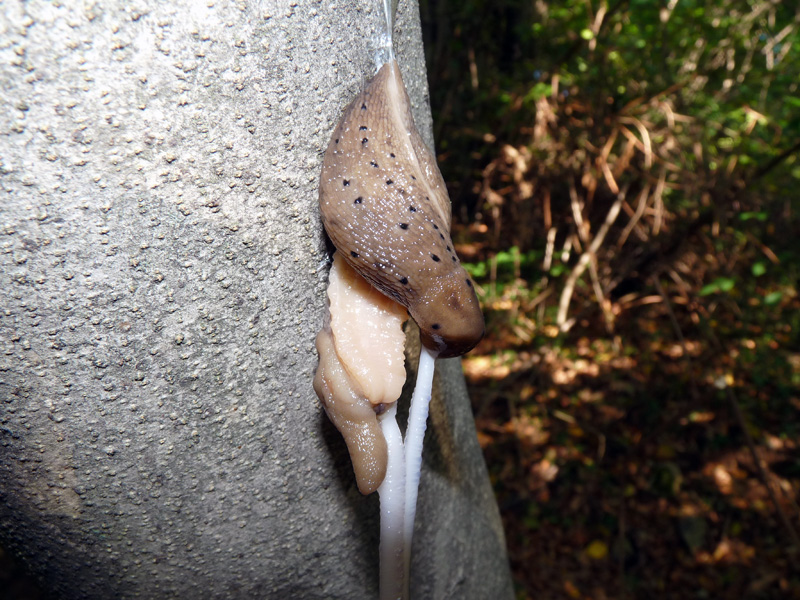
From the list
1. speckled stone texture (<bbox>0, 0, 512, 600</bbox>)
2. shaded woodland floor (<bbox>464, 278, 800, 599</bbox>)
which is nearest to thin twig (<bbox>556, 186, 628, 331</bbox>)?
shaded woodland floor (<bbox>464, 278, 800, 599</bbox>)

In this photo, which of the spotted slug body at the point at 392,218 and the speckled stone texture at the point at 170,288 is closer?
the speckled stone texture at the point at 170,288

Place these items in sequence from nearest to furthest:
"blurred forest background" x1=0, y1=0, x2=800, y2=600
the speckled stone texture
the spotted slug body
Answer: the speckled stone texture
the spotted slug body
"blurred forest background" x1=0, y1=0, x2=800, y2=600

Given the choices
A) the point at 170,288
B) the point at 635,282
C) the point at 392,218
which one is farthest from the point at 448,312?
the point at 635,282

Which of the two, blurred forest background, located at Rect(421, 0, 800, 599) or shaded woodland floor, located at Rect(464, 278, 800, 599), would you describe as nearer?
shaded woodland floor, located at Rect(464, 278, 800, 599)

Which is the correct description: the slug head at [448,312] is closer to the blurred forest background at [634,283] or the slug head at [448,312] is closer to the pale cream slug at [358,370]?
the pale cream slug at [358,370]

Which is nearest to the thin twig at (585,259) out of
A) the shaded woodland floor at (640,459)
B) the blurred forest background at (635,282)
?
the blurred forest background at (635,282)

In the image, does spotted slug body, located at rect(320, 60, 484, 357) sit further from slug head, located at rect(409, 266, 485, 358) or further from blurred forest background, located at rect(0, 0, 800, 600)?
blurred forest background, located at rect(0, 0, 800, 600)

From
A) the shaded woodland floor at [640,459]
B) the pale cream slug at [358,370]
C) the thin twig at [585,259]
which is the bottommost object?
the shaded woodland floor at [640,459]

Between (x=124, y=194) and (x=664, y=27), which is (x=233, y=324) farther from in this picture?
(x=664, y=27)
